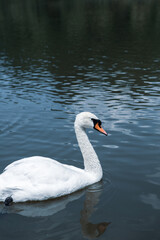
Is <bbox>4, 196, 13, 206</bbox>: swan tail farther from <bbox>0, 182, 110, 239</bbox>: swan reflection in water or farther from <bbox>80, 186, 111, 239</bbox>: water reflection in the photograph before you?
<bbox>80, 186, 111, 239</bbox>: water reflection

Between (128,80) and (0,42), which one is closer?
(128,80)

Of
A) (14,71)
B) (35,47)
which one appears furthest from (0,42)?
(14,71)

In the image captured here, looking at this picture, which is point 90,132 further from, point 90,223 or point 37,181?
point 90,223

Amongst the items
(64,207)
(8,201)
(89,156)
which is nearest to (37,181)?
(8,201)

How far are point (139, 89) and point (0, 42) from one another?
24.9m

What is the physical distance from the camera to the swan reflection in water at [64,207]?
670 cm

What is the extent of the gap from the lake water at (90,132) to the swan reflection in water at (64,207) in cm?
2

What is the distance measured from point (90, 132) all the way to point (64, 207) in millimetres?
4717

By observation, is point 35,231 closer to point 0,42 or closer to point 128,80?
point 128,80

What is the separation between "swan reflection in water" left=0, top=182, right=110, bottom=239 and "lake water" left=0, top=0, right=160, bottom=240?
21 millimetres

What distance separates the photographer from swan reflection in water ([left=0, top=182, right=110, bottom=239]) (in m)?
6.70

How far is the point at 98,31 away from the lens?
43656 mm

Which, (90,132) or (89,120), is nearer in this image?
(89,120)

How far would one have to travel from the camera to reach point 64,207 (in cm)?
741
